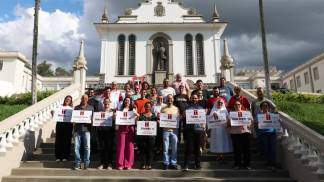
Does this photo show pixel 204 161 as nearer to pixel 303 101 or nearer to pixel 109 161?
pixel 109 161

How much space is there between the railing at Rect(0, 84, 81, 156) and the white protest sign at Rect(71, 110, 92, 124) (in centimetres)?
148

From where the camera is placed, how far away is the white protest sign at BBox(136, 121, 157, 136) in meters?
8.83

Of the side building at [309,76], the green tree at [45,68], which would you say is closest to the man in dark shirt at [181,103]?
the side building at [309,76]

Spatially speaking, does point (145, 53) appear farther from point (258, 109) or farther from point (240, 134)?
point (240, 134)

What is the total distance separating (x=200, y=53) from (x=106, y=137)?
26.4m

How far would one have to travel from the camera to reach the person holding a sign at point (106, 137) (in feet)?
28.8

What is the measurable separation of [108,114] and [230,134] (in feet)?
10.1

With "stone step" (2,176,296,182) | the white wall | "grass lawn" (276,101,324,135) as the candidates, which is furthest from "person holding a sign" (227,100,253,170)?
the white wall

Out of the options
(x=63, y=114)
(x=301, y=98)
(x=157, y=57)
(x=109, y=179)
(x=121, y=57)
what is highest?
(x=121, y=57)

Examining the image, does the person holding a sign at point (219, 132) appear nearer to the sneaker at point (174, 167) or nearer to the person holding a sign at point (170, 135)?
the person holding a sign at point (170, 135)

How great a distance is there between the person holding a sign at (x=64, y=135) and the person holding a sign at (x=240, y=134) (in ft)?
13.6

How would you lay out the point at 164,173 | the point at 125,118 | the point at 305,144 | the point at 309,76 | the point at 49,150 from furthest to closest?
the point at 309,76, the point at 49,150, the point at 125,118, the point at 164,173, the point at 305,144

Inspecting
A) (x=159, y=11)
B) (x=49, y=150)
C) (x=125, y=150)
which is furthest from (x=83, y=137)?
(x=159, y=11)

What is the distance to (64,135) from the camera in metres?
9.43
